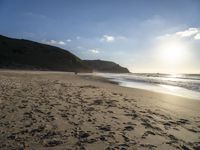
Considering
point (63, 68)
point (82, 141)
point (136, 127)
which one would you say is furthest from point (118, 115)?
point (63, 68)

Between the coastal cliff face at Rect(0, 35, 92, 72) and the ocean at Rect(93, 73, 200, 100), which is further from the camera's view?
the coastal cliff face at Rect(0, 35, 92, 72)

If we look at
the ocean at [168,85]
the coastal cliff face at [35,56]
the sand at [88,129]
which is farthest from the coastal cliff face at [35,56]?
the sand at [88,129]

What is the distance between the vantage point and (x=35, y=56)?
96250 millimetres

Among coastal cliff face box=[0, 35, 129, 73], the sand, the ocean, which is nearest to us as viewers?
the sand

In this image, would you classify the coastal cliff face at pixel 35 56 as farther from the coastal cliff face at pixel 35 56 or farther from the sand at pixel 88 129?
the sand at pixel 88 129

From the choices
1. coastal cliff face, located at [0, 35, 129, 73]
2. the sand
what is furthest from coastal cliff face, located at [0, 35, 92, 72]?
the sand

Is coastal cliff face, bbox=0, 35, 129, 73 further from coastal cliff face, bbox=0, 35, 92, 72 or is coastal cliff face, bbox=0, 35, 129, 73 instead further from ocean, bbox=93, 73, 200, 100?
ocean, bbox=93, 73, 200, 100

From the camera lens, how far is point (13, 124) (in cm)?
585

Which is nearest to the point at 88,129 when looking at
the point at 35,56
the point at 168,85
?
the point at 168,85

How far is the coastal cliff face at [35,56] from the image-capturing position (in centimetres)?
8412

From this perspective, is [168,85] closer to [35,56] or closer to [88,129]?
[88,129]

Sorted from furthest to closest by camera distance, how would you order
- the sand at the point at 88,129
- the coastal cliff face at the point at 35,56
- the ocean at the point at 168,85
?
the coastal cliff face at the point at 35,56, the ocean at the point at 168,85, the sand at the point at 88,129

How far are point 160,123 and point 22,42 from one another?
10498 centimetres

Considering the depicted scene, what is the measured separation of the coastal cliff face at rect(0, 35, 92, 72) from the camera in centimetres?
8412
